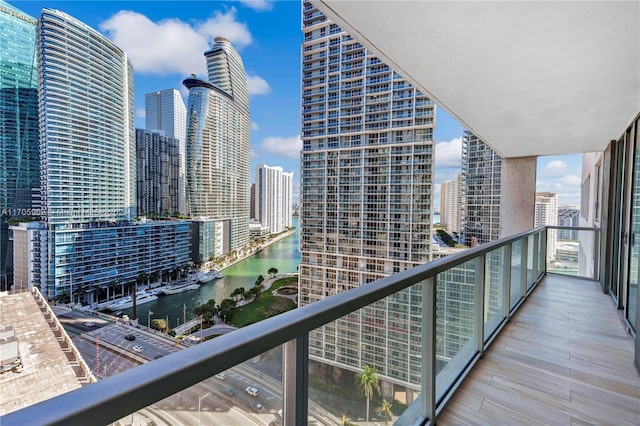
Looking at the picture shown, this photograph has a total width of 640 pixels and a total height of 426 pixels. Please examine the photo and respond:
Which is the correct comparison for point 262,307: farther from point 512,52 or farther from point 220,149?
point 512,52

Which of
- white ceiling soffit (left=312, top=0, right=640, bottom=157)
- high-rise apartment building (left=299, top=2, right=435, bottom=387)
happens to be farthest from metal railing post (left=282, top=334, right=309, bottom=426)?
high-rise apartment building (left=299, top=2, right=435, bottom=387)

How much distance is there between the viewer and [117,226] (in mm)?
16672

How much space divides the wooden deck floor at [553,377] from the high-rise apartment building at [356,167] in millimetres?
18444

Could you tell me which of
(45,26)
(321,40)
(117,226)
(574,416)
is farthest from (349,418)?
(321,40)

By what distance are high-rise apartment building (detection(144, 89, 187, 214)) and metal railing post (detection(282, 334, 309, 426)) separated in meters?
25.0

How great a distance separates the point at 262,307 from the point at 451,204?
14413 mm

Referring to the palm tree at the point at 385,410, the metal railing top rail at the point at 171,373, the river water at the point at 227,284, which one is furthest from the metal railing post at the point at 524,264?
the river water at the point at 227,284

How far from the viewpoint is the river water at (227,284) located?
1706cm

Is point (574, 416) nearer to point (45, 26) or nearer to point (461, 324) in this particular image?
point (461, 324)

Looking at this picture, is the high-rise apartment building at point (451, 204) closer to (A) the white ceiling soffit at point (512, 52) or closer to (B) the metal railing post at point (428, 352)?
(A) the white ceiling soffit at point (512, 52)

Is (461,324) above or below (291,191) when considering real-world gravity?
below

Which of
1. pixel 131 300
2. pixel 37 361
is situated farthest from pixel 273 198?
pixel 37 361

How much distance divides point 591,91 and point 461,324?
2.53 m

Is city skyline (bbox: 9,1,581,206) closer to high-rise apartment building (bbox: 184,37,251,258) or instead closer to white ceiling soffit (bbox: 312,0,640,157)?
high-rise apartment building (bbox: 184,37,251,258)
